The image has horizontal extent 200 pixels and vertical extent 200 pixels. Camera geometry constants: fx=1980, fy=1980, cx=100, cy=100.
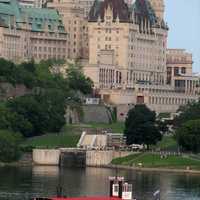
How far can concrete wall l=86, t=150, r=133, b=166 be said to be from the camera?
623 feet

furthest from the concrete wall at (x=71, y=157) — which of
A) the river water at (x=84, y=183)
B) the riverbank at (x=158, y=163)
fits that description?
the river water at (x=84, y=183)

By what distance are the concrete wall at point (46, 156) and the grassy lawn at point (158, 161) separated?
230 inches

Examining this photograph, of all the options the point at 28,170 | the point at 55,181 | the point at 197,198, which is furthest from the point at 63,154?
the point at 197,198

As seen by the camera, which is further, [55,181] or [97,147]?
[97,147]

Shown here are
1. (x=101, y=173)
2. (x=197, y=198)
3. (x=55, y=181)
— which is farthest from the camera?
(x=101, y=173)

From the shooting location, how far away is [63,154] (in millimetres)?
189875

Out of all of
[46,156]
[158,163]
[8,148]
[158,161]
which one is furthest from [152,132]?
[8,148]

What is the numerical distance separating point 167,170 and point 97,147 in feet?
51.6

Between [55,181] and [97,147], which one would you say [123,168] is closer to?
[97,147]

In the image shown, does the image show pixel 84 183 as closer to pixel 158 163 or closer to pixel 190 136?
pixel 158 163

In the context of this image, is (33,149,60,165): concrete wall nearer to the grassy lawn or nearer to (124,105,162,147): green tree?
the grassy lawn

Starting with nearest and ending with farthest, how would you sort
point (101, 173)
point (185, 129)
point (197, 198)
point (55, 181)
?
point (197, 198), point (55, 181), point (101, 173), point (185, 129)

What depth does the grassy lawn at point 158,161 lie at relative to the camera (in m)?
182

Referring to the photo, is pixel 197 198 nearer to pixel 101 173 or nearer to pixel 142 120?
pixel 101 173
